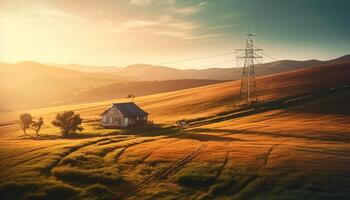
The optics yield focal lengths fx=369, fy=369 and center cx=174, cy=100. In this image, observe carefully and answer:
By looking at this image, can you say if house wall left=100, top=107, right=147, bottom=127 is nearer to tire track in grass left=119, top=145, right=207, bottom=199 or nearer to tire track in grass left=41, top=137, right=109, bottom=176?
tire track in grass left=41, top=137, right=109, bottom=176

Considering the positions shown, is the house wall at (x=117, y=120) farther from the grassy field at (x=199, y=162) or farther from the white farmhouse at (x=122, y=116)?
the grassy field at (x=199, y=162)

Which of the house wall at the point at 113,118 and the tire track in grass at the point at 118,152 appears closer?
the tire track in grass at the point at 118,152

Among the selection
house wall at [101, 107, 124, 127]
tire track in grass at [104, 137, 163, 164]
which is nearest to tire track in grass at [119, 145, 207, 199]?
tire track in grass at [104, 137, 163, 164]

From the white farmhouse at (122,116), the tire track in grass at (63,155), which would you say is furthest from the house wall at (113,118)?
the tire track in grass at (63,155)

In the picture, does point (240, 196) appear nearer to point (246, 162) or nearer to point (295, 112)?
point (246, 162)

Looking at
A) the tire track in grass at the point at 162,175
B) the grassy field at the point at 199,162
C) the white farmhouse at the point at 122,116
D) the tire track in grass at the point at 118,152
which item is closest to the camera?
the grassy field at the point at 199,162

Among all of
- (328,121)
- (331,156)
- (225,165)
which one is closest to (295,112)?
(328,121)
